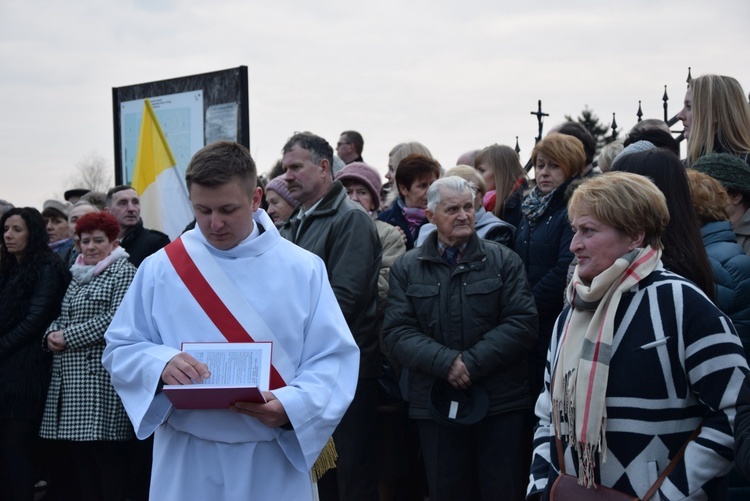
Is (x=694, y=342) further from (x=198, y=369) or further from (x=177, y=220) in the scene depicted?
(x=177, y=220)

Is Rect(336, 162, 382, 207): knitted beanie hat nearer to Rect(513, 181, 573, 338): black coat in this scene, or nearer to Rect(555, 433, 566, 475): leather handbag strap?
Rect(513, 181, 573, 338): black coat

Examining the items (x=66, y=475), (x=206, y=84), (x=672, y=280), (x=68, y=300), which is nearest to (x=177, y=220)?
(x=206, y=84)

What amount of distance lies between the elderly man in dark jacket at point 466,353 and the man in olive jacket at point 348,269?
11.7 inches

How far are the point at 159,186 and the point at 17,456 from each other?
2834 millimetres

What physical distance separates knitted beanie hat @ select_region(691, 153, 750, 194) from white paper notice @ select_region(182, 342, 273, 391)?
2752mm

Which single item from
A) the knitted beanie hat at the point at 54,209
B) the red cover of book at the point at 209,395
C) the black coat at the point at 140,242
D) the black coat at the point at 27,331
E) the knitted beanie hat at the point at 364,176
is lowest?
the black coat at the point at 27,331

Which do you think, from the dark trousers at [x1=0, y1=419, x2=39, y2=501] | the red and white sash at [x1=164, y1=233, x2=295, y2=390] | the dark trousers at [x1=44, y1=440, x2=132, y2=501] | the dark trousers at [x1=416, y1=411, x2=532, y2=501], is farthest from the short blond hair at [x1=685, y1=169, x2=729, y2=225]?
the dark trousers at [x1=0, y1=419, x2=39, y2=501]

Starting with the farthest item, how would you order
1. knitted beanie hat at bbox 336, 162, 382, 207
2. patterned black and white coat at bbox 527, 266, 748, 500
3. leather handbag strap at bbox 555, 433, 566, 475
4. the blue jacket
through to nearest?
knitted beanie hat at bbox 336, 162, 382, 207
the blue jacket
leather handbag strap at bbox 555, 433, 566, 475
patterned black and white coat at bbox 527, 266, 748, 500

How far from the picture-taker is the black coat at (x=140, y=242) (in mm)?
7867

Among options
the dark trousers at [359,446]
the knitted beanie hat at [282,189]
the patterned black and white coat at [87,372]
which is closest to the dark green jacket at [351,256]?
the dark trousers at [359,446]

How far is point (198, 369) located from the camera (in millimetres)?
3475

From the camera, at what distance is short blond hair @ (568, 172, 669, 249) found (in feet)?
11.4

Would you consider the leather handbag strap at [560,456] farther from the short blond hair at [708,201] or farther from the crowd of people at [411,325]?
the short blond hair at [708,201]

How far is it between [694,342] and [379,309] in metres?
3.47
